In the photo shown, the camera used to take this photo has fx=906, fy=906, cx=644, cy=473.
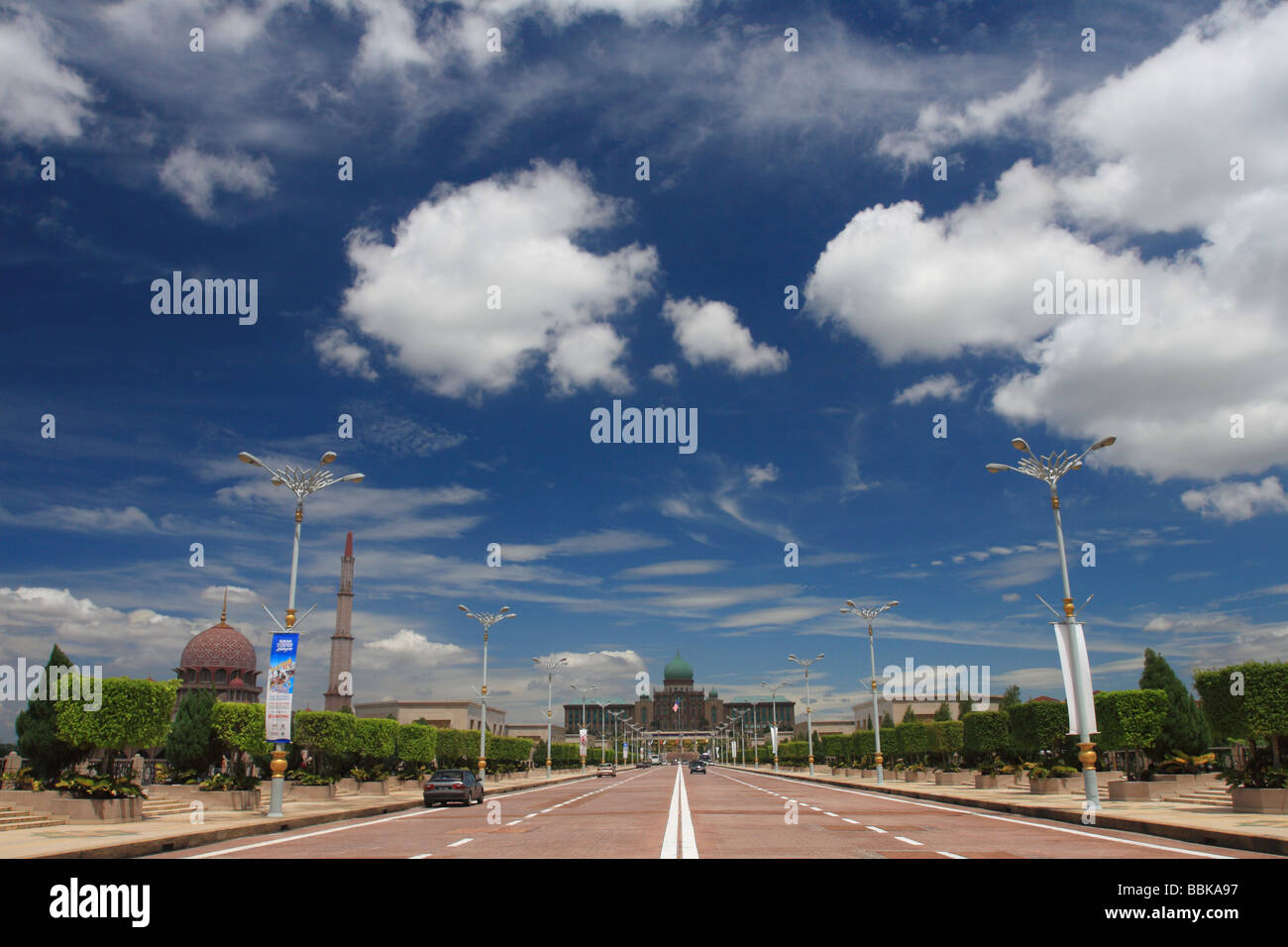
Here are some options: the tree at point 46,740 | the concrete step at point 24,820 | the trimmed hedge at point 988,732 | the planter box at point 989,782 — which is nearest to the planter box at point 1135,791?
the planter box at point 989,782

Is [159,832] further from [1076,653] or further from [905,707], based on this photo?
[905,707]

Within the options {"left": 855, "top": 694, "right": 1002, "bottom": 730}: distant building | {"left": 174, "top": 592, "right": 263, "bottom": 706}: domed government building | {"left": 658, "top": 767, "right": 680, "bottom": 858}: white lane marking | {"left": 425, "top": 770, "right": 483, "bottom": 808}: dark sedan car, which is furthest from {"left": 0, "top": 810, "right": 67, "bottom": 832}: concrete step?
{"left": 855, "top": 694, "right": 1002, "bottom": 730}: distant building

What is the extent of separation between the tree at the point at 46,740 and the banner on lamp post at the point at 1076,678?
3128 cm

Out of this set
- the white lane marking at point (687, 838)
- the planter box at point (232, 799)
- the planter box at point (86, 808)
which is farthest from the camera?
the planter box at point (232, 799)

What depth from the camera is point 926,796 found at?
3869 cm

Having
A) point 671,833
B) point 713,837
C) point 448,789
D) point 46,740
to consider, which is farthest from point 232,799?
point 713,837

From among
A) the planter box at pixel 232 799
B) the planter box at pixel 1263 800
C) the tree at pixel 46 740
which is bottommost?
the planter box at pixel 232 799

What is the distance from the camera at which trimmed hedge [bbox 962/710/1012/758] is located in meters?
48.9

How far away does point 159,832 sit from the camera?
816 inches

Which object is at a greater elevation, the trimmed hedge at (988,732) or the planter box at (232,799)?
the planter box at (232,799)

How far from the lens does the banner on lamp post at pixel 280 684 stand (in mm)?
27422

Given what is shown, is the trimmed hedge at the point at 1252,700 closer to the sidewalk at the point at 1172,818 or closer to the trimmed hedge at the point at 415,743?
the sidewalk at the point at 1172,818

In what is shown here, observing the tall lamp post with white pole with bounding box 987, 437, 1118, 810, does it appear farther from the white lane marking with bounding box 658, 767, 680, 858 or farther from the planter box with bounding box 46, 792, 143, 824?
the planter box with bounding box 46, 792, 143, 824
